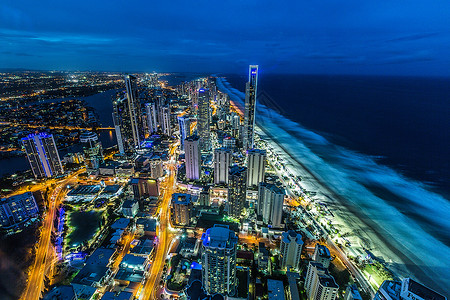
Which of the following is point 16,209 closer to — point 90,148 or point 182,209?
point 90,148

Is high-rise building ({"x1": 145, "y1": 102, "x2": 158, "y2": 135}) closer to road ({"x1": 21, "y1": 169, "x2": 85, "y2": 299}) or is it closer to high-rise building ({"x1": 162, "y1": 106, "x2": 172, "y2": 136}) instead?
high-rise building ({"x1": 162, "y1": 106, "x2": 172, "y2": 136})

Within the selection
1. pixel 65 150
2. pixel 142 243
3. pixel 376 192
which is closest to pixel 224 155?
pixel 142 243

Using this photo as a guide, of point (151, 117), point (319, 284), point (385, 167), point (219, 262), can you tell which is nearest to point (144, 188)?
point (219, 262)

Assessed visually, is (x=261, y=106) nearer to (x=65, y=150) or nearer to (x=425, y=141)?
(x=425, y=141)

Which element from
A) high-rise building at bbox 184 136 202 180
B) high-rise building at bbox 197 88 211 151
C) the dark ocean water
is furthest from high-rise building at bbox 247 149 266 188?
the dark ocean water

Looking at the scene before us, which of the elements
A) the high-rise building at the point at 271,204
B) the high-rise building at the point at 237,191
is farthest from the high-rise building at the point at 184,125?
the high-rise building at the point at 271,204

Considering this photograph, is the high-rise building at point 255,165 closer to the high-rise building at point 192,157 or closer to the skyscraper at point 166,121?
the high-rise building at point 192,157
